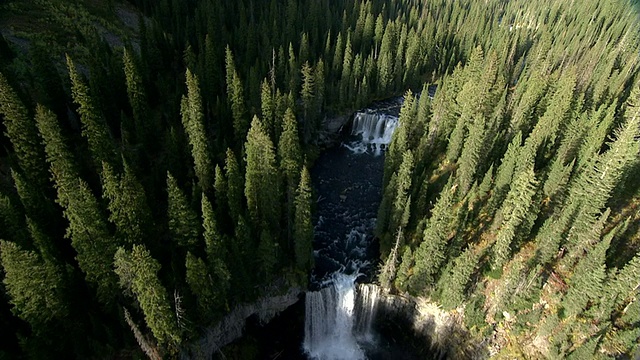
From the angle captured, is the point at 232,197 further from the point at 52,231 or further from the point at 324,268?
the point at 52,231

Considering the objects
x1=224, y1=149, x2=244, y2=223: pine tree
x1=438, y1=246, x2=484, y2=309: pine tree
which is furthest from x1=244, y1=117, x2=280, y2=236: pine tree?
x1=438, y1=246, x2=484, y2=309: pine tree

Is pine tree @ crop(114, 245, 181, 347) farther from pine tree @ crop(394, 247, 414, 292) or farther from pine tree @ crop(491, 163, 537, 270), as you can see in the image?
pine tree @ crop(491, 163, 537, 270)

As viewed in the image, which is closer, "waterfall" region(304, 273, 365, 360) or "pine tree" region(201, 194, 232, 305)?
"pine tree" region(201, 194, 232, 305)

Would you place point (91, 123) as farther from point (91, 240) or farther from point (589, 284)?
point (589, 284)

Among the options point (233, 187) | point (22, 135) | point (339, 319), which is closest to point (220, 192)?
point (233, 187)

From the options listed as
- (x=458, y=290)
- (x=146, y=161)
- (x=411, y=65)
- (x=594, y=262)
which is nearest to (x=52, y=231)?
(x=146, y=161)

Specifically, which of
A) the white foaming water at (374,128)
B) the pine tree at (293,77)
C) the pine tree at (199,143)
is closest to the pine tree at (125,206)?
the pine tree at (199,143)
